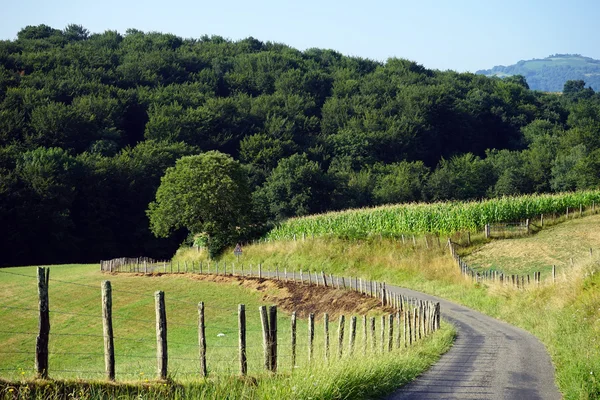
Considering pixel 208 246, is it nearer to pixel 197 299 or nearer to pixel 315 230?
pixel 315 230

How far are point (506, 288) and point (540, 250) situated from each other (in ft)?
55.8

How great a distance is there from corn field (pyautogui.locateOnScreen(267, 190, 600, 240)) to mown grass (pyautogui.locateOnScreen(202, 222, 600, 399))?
254 cm

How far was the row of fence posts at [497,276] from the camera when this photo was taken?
36.2 m

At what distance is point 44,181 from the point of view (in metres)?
88.3

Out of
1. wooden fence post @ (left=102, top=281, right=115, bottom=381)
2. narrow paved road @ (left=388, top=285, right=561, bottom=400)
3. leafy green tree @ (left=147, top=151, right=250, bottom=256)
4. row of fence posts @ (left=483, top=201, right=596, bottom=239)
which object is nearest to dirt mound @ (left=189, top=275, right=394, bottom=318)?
narrow paved road @ (left=388, top=285, right=561, bottom=400)

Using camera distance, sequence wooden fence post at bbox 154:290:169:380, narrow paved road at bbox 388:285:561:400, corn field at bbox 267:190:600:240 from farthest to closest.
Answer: corn field at bbox 267:190:600:240 < narrow paved road at bbox 388:285:561:400 < wooden fence post at bbox 154:290:169:380

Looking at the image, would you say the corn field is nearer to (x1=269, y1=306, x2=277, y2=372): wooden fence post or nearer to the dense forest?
the dense forest

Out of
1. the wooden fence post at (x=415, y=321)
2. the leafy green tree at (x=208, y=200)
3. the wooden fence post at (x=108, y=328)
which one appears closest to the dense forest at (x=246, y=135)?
the leafy green tree at (x=208, y=200)

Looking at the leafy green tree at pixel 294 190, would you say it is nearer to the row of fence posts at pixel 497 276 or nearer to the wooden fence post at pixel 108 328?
the row of fence posts at pixel 497 276

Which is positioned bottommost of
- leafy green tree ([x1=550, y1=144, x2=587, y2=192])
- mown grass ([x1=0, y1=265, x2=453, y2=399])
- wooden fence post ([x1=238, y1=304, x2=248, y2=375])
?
mown grass ([x1=0, y1=265, x2=453, y2=399])

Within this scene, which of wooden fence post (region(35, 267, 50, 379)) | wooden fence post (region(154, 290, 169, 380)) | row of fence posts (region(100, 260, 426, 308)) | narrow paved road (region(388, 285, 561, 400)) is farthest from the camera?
row of fence posts (region(100, 260, 426, 308))

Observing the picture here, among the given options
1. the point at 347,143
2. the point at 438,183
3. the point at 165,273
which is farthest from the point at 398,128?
the point at 165,273

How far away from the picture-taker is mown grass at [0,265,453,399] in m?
12.9

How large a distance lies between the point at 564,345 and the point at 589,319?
2125mm
